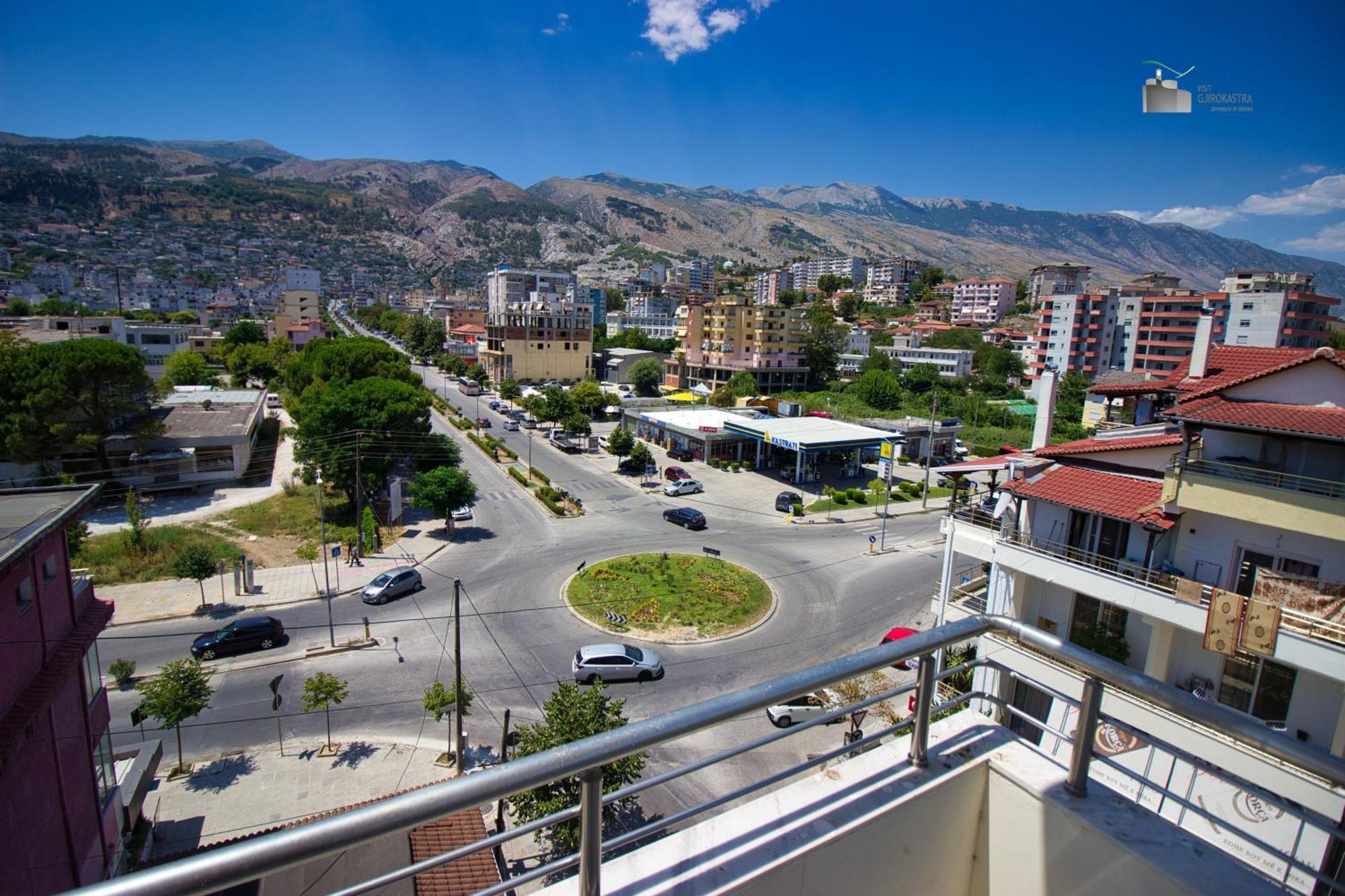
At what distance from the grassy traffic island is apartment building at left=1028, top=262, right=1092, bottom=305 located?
350 feet

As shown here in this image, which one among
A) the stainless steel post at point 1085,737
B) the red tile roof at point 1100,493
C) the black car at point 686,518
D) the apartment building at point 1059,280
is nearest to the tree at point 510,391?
the black car at point 686,518

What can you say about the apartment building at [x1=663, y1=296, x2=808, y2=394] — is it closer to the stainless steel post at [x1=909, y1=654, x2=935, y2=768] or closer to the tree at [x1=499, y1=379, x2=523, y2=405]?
the tree at [x1=499, y1=379, x2=523, y2=405]

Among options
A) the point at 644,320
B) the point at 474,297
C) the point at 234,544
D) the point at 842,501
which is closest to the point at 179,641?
the point at 234,544

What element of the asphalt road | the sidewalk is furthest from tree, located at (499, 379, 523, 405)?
the sidewalk

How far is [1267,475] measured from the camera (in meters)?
8.89

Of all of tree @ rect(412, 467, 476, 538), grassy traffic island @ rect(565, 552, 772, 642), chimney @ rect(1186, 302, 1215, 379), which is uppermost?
chimney @ rect(1186, 302, 1215, 379)

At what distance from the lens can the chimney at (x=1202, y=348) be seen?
11.9m

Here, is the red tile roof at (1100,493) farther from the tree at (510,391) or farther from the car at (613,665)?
the tree at (510,391)

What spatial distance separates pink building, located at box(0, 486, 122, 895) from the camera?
6.39 m

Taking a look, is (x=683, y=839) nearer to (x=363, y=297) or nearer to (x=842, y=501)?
(x=842, y=501)

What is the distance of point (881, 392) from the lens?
54219mm

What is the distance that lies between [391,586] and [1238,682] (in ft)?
63.6

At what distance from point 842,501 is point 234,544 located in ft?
81.5

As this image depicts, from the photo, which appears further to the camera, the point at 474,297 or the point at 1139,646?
the point at 474,297
